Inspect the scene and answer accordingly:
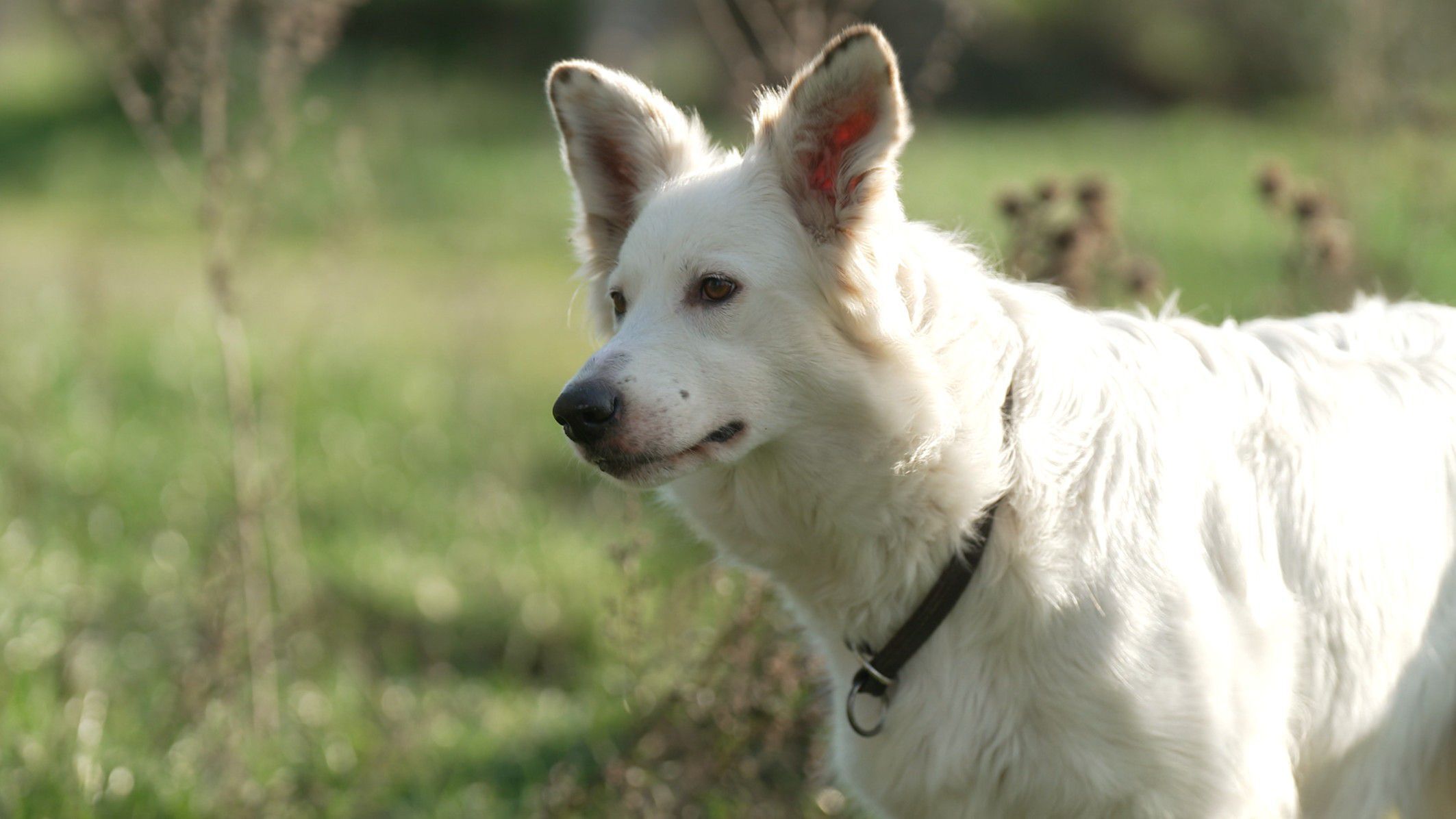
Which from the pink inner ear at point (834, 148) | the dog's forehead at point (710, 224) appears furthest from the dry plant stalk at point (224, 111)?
the pink inner ear at point (834, 148)

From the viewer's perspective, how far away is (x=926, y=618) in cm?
309

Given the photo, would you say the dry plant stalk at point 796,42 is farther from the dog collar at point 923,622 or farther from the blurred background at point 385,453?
the dog collar at point 923,622

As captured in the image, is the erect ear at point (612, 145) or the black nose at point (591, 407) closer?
the black nose at point (591, 407)

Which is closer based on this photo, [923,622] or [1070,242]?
[923,622]

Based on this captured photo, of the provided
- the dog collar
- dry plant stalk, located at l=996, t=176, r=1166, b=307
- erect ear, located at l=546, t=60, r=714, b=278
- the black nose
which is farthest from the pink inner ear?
dry plant stalk, located at l=996, t=176, r=1166, b=307

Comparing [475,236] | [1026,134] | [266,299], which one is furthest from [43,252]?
[1026,134]

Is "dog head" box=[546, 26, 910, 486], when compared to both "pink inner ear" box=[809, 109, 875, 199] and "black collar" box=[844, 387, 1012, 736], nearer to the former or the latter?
"pink inner ear" box=[809, 109, 875, 199]

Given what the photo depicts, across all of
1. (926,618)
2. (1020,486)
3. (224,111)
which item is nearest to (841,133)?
(1020,486)

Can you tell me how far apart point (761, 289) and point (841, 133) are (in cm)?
40

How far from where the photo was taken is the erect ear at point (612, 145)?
134 inches

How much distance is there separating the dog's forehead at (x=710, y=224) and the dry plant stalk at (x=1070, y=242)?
64.9 inches

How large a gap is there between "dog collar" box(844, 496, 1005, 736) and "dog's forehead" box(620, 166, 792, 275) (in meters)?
0.83

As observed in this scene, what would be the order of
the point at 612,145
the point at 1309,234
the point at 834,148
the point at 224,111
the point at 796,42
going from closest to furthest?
the point at 834,148 < the point at 612,145 < the point at 224,111 < the point at 796,42 < the point at 1309,234

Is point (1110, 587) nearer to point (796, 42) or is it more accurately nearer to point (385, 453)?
point (796, 42)
